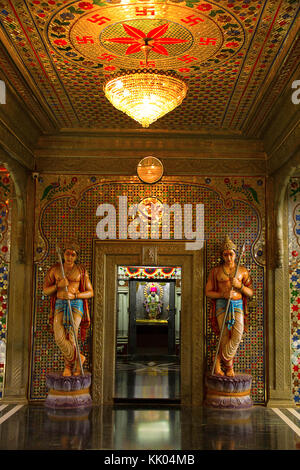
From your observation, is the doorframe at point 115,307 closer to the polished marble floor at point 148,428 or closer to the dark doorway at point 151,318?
the polished marble floor at point 148,428

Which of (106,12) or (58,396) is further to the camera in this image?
(58,396)

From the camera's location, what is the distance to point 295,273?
763 cm

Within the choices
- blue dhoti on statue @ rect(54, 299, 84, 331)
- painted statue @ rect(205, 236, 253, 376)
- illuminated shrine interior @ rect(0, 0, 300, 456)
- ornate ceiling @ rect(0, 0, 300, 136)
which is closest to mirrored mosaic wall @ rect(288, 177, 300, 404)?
illuminated shrine interior @ rect(0, 0, 300, 456)

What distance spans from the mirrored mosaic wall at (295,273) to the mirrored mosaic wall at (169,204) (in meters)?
0.42

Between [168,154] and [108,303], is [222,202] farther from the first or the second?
[108,303]

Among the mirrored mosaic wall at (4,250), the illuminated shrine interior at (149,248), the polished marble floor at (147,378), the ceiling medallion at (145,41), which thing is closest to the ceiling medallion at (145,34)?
the ceiling medallion at (145,41)

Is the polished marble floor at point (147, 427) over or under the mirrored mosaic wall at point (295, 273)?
under

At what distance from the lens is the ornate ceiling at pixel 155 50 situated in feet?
14.2

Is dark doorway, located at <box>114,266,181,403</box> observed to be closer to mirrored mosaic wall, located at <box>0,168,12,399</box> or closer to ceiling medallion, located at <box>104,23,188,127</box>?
mirrored mosaic wall, located at <box>0,168,12,399</box>

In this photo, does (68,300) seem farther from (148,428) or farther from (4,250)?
(148,428)

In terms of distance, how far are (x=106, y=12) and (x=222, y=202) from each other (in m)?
3.99

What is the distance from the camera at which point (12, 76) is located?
5.61 meters

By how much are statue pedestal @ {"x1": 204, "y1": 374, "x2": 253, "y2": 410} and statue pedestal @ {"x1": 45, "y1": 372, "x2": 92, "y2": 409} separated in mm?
1766

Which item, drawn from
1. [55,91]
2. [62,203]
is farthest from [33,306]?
[55,91]
